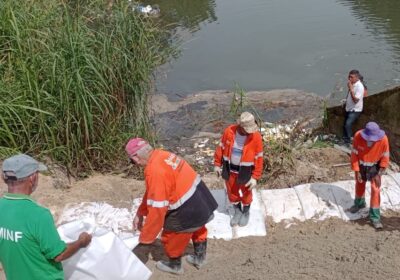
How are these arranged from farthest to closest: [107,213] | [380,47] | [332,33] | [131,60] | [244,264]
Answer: [332,33] < [380,47] < [131,60] < [107,213] < [244,264]

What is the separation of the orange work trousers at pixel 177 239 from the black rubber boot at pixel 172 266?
0.30ft

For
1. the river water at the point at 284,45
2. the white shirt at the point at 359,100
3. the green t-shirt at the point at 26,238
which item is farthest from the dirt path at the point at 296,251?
the river water at the point at 284,45

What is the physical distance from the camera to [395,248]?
15.3 ft

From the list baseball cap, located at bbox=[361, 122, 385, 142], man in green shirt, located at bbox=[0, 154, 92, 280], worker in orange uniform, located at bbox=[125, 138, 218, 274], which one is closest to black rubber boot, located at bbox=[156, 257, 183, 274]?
worker in orange uniform, located at bbox=[125, 138, 218, 274]

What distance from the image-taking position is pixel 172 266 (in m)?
4.64

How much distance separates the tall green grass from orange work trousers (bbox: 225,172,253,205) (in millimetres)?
1863

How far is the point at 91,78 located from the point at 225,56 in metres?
9.09

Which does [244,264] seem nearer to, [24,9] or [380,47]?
[24,9]

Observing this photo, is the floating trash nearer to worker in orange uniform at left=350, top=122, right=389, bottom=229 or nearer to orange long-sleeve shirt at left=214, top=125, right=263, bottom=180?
orange long-sleeve shirt at left=214, top=125, right=263, bottom=180

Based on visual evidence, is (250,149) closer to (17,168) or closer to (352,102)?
(17,168)

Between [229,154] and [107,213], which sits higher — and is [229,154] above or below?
above

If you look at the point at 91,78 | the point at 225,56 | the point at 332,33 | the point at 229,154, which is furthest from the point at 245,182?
the point at 332,33

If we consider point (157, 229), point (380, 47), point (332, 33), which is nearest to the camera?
point (157, 229)

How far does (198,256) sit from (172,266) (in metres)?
0.25
